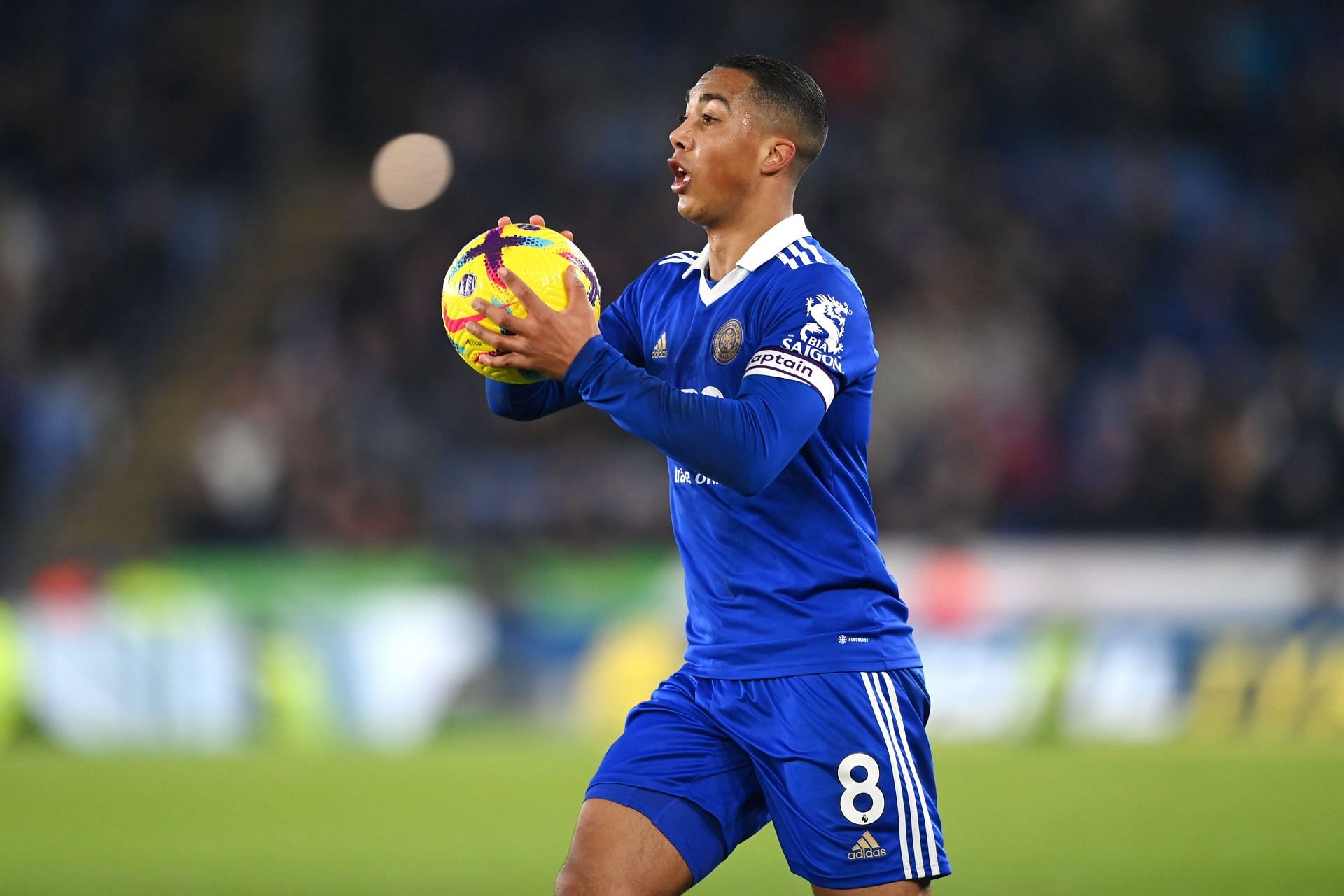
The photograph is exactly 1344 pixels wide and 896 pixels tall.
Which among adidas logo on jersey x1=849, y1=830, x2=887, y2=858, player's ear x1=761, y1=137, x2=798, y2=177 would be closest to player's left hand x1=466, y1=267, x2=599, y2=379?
player's ear x1=761, y1=137, x2=798, y2=177

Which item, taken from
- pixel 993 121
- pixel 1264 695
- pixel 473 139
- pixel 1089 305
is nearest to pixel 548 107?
pixel 473 139

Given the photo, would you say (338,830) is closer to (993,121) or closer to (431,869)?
(431,869)

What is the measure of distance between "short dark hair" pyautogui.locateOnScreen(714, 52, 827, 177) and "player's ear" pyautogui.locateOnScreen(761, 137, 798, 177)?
0.03 meters

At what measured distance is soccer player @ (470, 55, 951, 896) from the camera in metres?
3.48

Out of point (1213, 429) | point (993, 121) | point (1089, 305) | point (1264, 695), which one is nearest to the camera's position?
point (1264, 695)

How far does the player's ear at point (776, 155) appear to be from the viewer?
394 cm

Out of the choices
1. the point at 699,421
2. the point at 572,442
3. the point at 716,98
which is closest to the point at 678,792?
the point at 699,421

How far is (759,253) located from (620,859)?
1.38m

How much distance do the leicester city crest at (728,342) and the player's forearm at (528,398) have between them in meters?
0.41

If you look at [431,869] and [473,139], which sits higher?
[473,139]

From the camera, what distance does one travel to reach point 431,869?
7.18 meters

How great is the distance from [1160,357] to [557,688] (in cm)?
605

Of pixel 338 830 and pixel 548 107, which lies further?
pixel 548 107

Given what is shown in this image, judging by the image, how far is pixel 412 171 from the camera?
17781 mm
